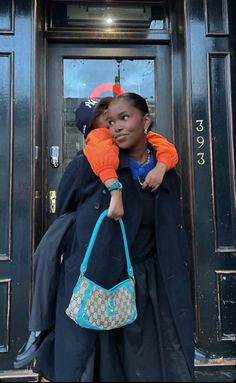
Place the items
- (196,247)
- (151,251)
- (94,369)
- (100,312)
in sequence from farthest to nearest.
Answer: (196,247) → (151,251) → (94,369) → (100,312)

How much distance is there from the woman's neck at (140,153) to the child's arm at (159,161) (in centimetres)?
6

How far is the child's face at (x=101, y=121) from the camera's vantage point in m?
1.68

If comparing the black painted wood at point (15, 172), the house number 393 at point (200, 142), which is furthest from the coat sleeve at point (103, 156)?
the house number 393 at point (200, 142)

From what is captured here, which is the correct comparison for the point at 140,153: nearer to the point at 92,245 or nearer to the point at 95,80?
the point at 92,245

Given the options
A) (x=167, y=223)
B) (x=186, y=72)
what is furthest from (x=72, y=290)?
(x=186, y=72)

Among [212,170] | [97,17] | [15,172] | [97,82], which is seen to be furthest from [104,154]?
[97,17]

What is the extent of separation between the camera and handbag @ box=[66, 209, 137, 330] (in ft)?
4.63

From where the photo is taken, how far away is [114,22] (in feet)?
10.8

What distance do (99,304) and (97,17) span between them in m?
2.74

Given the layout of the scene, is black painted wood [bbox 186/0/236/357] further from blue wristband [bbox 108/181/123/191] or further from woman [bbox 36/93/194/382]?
blue wristband [bbox 108/181/123/191]

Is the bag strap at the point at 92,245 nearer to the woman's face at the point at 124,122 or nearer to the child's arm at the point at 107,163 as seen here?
Result: the child's arm at the point at 107,163

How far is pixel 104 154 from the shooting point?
1518 millimetres

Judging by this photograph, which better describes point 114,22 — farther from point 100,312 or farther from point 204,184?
point 100,312

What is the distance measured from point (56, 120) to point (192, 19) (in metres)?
1.44
